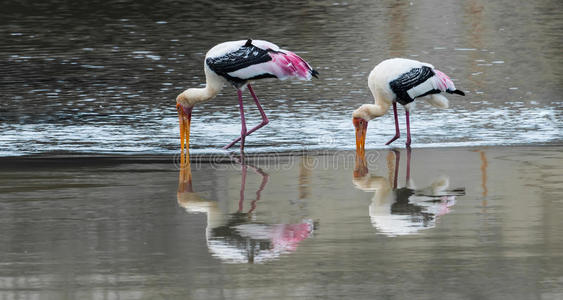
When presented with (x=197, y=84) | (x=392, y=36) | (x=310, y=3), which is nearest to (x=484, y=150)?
(x=197, y=84)

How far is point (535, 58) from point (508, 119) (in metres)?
6.98

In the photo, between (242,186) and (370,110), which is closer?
(242,186)

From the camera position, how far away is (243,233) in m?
8.07

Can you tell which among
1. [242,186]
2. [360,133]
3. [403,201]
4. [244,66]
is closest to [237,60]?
[244,66]

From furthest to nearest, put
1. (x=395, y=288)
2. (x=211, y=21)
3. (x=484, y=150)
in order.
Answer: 1. (x=211, y=21)
2. (x=484, y=150)
3. (x=395, y=288)

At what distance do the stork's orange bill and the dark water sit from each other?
0.36m

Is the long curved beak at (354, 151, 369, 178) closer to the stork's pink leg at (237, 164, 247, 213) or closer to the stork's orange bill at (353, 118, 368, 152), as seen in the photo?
the stork's orange bill at (353, 118, 368, 152)

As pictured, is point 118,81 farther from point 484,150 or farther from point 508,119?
point 484,150

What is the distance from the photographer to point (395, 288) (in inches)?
254

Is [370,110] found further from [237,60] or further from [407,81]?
[237,60]

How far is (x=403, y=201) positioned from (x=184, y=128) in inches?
175

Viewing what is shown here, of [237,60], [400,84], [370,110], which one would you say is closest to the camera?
[370,110]

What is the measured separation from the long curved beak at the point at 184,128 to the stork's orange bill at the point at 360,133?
1687 mm

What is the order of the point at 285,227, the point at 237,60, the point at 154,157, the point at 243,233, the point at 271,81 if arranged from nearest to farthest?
the point at 243,233, the point at 285,227, the point at 154,157, the point at 237,60, the point at 271,81
